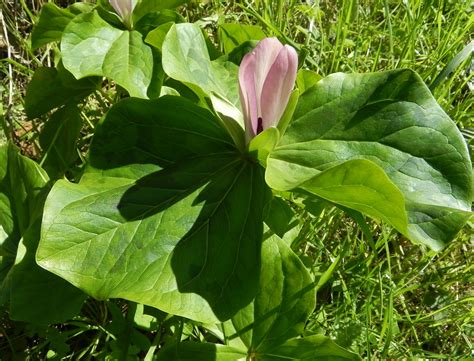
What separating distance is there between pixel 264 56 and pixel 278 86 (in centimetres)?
5

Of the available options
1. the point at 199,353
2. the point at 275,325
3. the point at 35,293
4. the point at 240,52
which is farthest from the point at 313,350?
the point at 240,52

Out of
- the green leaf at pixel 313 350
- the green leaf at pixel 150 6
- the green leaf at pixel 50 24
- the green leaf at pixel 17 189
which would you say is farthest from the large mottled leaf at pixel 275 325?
the green leaf at pixel 50 24

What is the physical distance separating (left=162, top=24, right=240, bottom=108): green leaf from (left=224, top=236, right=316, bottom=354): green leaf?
0.35m

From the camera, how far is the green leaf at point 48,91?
5.02 ft

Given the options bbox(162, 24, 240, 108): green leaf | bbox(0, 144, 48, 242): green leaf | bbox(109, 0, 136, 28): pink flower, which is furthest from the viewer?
bbox(109, 0, 136, 28): pink flower

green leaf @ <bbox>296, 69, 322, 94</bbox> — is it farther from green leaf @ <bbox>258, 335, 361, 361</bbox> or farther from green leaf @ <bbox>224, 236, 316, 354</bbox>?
green leaf @ <bbox>258, 335, 361, 361</bbox>

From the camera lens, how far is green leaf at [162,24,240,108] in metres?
1.11

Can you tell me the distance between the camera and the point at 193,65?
1.19m

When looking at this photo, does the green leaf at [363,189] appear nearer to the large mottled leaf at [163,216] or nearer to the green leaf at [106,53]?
the large mottled leaf at [163,216]

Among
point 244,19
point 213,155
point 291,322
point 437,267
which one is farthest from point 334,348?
point 244,19

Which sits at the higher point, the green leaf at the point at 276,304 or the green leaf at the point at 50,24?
the green leaf at the point at 50,24

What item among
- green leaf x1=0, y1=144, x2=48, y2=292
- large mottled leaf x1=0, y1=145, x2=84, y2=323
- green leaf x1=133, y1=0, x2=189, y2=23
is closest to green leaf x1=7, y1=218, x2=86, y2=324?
large mottled leaf x1=0, y1=145, x2=84, y2=323

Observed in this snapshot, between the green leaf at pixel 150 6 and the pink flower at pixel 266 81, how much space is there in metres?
0.55

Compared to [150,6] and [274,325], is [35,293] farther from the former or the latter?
[150,6]
